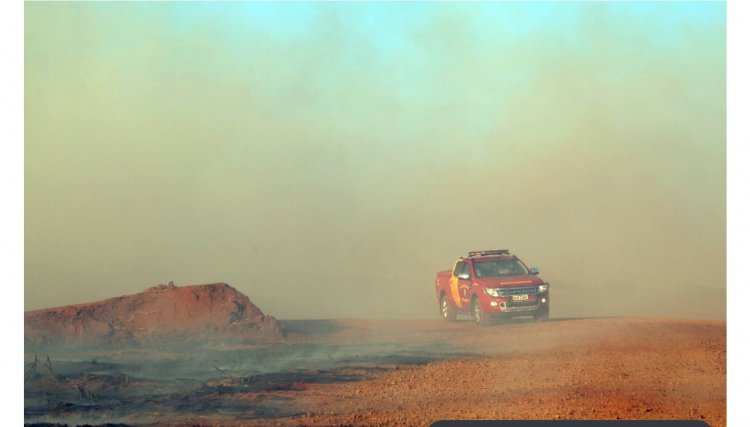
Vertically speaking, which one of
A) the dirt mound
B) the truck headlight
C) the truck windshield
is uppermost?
the truck windshield

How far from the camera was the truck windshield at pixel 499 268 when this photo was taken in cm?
2125

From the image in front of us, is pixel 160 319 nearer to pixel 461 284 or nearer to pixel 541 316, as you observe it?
pixel 461 284

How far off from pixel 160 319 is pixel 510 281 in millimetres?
9699

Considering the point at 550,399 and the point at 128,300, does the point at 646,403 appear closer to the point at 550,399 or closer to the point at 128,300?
the point at 550,399

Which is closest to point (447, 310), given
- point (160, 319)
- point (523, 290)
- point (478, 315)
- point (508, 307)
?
point (478, 315)

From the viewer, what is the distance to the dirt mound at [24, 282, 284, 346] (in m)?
21.3

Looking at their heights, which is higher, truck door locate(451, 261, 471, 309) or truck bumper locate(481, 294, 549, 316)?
truck door locate(451, 261, 471, 309)

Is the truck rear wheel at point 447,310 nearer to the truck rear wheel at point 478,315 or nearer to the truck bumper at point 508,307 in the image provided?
the truck rear wheel at point 478,315

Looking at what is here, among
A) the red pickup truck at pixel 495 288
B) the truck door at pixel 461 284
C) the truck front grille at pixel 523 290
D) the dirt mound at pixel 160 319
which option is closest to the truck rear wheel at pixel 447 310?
the red pickup truck at pixel 495 288

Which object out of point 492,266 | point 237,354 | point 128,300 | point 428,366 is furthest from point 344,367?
point 128,300

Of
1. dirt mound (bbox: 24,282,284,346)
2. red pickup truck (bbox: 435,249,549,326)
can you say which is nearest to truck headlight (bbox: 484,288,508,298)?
red pickup truck (bbox: 435,249,549,326)

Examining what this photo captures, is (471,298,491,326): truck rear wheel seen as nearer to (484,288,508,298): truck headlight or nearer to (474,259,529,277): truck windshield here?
(484,288,508,298): truck headlight

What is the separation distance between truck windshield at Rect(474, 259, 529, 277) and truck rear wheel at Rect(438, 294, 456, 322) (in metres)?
1.98

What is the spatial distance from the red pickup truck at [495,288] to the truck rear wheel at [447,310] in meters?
0.27
